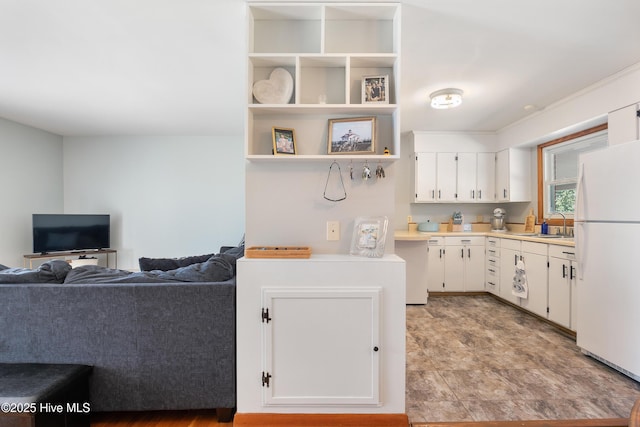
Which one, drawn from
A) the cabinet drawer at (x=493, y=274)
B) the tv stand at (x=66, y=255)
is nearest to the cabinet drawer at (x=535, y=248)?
the cabinet drawer at (x=493, y=274)

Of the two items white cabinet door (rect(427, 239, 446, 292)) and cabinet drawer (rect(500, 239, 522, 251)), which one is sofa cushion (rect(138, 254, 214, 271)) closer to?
white cabinet door (rect(427, 239, 446, 292))

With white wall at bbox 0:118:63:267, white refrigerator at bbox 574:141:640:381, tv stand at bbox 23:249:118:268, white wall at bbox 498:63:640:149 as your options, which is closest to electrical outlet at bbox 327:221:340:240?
white refrigerator at bbox 574:141:640:381

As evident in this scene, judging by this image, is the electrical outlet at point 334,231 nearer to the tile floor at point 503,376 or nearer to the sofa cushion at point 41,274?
the tile floor at point 503,376

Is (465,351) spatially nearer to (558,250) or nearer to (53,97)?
(558,250)

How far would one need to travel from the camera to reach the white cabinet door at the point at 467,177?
4.58 m

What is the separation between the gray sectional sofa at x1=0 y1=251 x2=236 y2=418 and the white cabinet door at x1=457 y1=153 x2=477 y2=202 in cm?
392

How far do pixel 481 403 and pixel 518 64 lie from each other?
8.46ft

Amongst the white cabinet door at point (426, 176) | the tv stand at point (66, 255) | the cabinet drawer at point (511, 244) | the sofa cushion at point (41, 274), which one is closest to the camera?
the sofa cushion at point (41, 274)

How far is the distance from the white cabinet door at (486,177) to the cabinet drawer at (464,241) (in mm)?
623

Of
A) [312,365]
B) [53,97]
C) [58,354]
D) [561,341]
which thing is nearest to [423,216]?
[561,341]

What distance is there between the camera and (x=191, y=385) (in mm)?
1747

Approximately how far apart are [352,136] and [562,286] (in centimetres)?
275

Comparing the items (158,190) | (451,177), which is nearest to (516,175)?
(451,177)

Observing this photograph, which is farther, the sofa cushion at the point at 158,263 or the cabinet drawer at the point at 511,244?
the cabinet drawer at the point at 511,244
